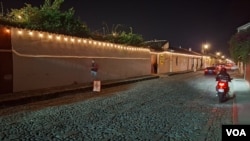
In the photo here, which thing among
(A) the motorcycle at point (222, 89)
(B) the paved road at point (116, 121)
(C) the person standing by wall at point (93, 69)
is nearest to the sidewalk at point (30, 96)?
(B) the paved road at point (116, 121)

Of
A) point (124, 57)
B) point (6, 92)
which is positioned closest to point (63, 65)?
point (6, 92)

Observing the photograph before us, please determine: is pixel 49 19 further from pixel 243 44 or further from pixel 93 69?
pixel 243 44

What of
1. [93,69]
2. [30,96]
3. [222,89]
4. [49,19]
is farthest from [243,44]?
[30,96]

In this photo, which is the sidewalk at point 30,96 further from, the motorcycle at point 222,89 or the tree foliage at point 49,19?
the motorcycle at point 222,89

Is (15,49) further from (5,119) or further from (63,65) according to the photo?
(5,119)

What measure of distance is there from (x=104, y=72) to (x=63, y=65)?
6.43 m

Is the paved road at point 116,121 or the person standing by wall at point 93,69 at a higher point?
the person standing by wall at point 93,69

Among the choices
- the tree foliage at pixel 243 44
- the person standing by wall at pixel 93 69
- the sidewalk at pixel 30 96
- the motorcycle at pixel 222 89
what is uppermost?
the tree foliage at pixel 243 44

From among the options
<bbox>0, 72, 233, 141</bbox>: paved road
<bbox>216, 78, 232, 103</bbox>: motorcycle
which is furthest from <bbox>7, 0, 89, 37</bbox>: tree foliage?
<bbox>216, 78, 232, 103</bbox>: motorcycle

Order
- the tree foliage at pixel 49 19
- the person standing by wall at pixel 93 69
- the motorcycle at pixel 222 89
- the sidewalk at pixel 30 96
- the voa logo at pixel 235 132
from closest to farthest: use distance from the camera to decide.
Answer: the voa logo at pixel 235 132
the sidewalk at pixel 30 96
the motorcycle at pixel 222 89
the tree foliage at pixel 49 19
the person standing by wall at pixel 93 69

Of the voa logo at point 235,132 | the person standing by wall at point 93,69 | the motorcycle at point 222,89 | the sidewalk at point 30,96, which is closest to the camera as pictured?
the voa logo at point 235,132

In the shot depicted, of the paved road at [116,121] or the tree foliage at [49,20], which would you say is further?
the tree foliage at [49,20]

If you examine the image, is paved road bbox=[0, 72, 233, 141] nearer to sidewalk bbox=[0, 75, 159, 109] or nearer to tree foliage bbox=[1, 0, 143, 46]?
sidewalk bbox=[0, 75, 159, 109]

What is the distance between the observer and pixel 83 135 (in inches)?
283
